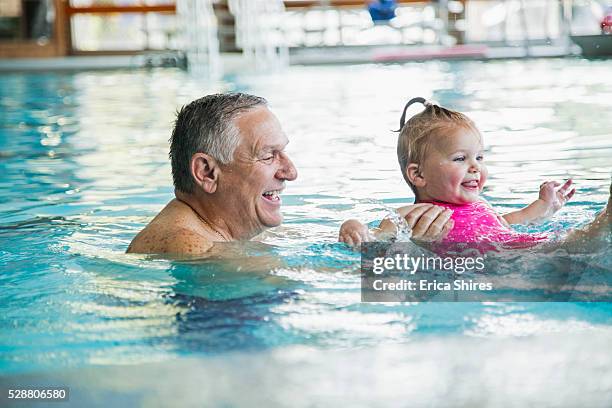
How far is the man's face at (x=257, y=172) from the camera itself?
9.63ft

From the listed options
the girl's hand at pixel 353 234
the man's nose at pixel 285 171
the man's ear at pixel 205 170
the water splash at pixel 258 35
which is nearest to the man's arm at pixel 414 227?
the girl's hand at pixel 353 234

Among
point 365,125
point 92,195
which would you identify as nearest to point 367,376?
point 92,195

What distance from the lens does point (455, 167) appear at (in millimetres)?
3109

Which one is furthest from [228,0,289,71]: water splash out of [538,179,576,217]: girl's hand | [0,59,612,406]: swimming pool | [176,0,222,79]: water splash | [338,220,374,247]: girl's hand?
[338,220,374,247]: girl's hand

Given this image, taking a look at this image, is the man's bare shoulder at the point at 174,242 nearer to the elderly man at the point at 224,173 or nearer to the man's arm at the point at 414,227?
the elderly man at the point at 224,173

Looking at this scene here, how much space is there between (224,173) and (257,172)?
98mm

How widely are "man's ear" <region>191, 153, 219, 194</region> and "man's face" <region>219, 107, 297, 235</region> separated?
2cm

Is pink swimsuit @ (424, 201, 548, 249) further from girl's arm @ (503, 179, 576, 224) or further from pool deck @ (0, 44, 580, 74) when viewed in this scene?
pool deck @ (0, 44, 580, 74)

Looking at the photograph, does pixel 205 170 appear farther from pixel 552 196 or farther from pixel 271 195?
pixel 552 196

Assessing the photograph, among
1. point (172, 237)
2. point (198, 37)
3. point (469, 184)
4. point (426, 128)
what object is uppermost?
point (198, 37)

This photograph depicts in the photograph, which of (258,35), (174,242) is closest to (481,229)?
(174,242)

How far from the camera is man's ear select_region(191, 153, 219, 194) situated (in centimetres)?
292

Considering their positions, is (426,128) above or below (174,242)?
above

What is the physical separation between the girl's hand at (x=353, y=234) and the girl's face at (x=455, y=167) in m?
0.38
